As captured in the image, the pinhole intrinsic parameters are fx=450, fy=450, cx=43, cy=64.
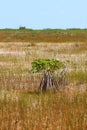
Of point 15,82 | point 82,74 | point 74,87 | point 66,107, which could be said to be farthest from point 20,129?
point 82,74

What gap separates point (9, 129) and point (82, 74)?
9.97 metres

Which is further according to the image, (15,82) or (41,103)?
(15,82)

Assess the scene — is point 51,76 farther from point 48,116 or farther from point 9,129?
point 9,129

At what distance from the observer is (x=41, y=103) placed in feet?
34.9

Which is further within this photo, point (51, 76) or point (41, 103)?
point (51, 76)

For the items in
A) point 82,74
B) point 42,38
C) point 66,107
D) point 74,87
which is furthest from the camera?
point 42,38

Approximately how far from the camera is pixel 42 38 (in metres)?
56.4

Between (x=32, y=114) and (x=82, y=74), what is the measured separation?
8930 millimetres

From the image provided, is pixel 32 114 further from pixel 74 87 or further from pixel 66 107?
pixel 74 87

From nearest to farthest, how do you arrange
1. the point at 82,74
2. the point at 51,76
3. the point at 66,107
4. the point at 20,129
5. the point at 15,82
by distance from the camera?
1. the point at 20,129
2. the point at 66,107
3. the point at 51,76
4. the point at 15,82
5. the point at 82,74

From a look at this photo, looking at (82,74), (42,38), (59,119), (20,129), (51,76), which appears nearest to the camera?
(20,129)

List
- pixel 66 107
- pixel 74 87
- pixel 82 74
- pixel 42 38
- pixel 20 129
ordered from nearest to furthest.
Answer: pixel 20 129, pixel 66 107, pixel 74 87, pixel 82 74, pixel 42 38

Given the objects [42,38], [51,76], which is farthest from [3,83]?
[42,38]

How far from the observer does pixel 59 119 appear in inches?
349
